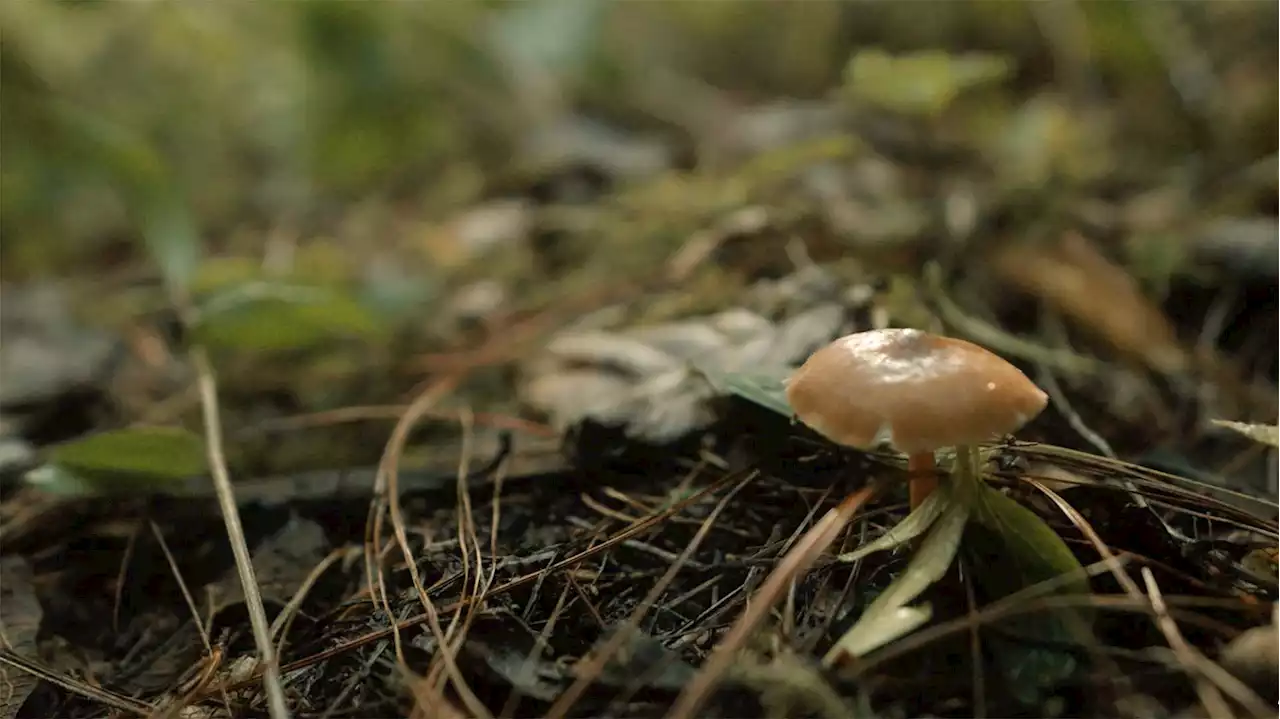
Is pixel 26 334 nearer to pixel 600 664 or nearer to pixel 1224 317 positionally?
pixel 600 664

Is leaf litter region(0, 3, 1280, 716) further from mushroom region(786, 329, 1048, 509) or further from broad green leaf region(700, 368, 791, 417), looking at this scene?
mushroom region(786, 329, 1048, 509)

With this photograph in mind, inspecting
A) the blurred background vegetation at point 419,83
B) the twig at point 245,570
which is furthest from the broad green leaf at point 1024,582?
the blurred background vegetation at point 419,83

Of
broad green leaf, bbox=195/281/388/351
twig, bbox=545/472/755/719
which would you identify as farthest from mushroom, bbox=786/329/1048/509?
broad green leaf, bbox=195/281/388/351

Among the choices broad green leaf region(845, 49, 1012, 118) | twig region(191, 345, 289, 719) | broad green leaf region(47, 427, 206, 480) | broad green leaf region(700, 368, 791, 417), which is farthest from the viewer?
broad green leaf region(845, 49, 1012, 118)

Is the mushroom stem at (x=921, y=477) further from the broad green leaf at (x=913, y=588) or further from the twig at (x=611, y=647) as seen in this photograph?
the twig at (x=611, y=647)

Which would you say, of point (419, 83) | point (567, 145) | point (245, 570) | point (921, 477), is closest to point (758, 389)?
point (921, 477)

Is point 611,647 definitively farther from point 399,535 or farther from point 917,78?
point 917,78
